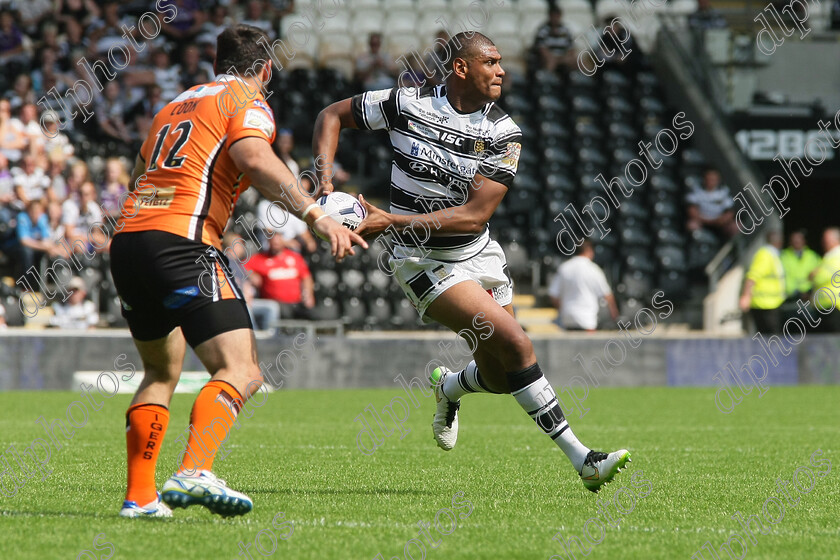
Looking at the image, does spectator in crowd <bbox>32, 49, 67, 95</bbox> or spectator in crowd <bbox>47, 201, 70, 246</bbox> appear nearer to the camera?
spectator in crowd <bbox>47, 201, 70, 246</bbox>

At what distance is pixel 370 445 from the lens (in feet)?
27.7

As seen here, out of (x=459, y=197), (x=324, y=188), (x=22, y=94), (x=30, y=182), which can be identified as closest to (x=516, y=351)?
(x=459, y=197)

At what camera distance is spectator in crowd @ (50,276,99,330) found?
15.0 metres

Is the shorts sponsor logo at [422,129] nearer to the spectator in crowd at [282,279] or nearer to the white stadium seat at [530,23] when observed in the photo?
the spectator in crowd at [282,279]

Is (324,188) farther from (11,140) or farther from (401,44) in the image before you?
(401,44)

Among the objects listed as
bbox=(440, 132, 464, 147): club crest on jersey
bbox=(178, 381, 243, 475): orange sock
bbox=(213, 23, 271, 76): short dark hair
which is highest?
bbox=(213, 23, 271, 76): short dark hair

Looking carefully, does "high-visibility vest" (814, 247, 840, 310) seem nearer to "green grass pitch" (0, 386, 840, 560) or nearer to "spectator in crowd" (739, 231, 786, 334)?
"spectator in crowd" (739, 231, 786, 334)

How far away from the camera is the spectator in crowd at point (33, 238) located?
15.4 metres

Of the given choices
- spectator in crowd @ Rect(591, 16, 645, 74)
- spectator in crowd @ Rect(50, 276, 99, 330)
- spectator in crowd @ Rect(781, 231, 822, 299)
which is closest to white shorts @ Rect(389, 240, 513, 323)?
spectator in crowd @ Rect(50, 276, 99, 330)

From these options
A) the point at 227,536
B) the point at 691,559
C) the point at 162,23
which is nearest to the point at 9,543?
the point at 227,536

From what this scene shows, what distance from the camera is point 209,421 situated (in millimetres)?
4547

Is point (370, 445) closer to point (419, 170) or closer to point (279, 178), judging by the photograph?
point (419, 170)

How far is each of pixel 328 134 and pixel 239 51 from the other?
157 centimetres

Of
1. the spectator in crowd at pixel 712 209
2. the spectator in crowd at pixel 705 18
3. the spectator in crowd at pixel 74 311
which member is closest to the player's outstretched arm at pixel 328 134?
the spectator in crowd at pixel 74 311
